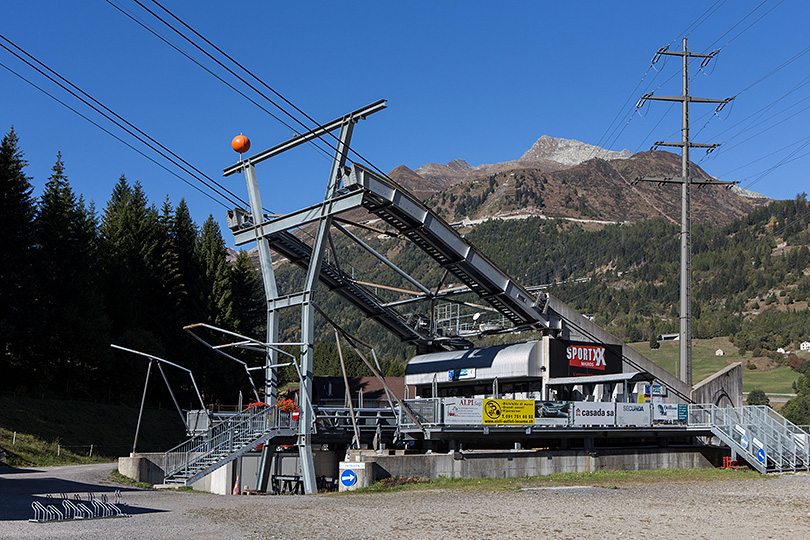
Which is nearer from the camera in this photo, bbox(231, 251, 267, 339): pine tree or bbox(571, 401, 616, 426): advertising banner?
bbox(571, 401, 616, 426): advertising banner

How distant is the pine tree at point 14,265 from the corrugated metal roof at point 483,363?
26541mm

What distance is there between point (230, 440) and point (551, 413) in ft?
46.1

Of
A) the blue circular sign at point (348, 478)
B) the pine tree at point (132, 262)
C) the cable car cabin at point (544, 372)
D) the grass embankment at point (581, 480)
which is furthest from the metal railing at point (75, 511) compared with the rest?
the pine tree at point (132, 262)

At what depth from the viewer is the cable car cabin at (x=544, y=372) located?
41812 mm

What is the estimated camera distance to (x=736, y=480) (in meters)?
31.7

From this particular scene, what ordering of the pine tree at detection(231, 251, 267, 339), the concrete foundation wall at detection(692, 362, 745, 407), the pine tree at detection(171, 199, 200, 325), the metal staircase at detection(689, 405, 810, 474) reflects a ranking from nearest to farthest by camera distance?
the metal staircase at detection(689, 405, 810, 474) → the concrete foundation wall at detection(692, 362, 745, 407) → the pine tree at detection(171, 199, 200, 325) → the pine tree at detection(231, 251, 267, 339)

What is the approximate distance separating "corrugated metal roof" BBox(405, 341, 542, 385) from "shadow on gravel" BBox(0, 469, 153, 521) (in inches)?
829

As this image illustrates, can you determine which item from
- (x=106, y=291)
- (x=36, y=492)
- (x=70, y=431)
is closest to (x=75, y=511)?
(x=36, y=492)

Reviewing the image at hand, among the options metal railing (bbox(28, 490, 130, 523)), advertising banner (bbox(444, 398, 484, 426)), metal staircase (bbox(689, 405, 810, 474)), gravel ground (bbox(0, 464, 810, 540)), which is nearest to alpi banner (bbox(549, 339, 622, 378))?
metal staircase (bbox(689, 405, 810, 474))

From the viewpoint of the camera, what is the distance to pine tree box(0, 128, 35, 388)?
51.7m

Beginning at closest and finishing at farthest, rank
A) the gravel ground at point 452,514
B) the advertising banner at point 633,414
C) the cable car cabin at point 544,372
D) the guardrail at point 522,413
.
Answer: the gravel ground at point 452,514, the guardrail at point 522,413, the advertising banner at point 633,414, the cable car cabin at point 544,372

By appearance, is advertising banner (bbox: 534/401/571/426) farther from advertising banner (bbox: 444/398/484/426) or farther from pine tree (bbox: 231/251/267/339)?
pine tree (bbox: 231/251/267/339)

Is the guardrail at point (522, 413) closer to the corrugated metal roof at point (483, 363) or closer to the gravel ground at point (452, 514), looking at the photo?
the gravel ground at point (452, 514)

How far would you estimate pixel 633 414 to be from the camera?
37.2 metres
